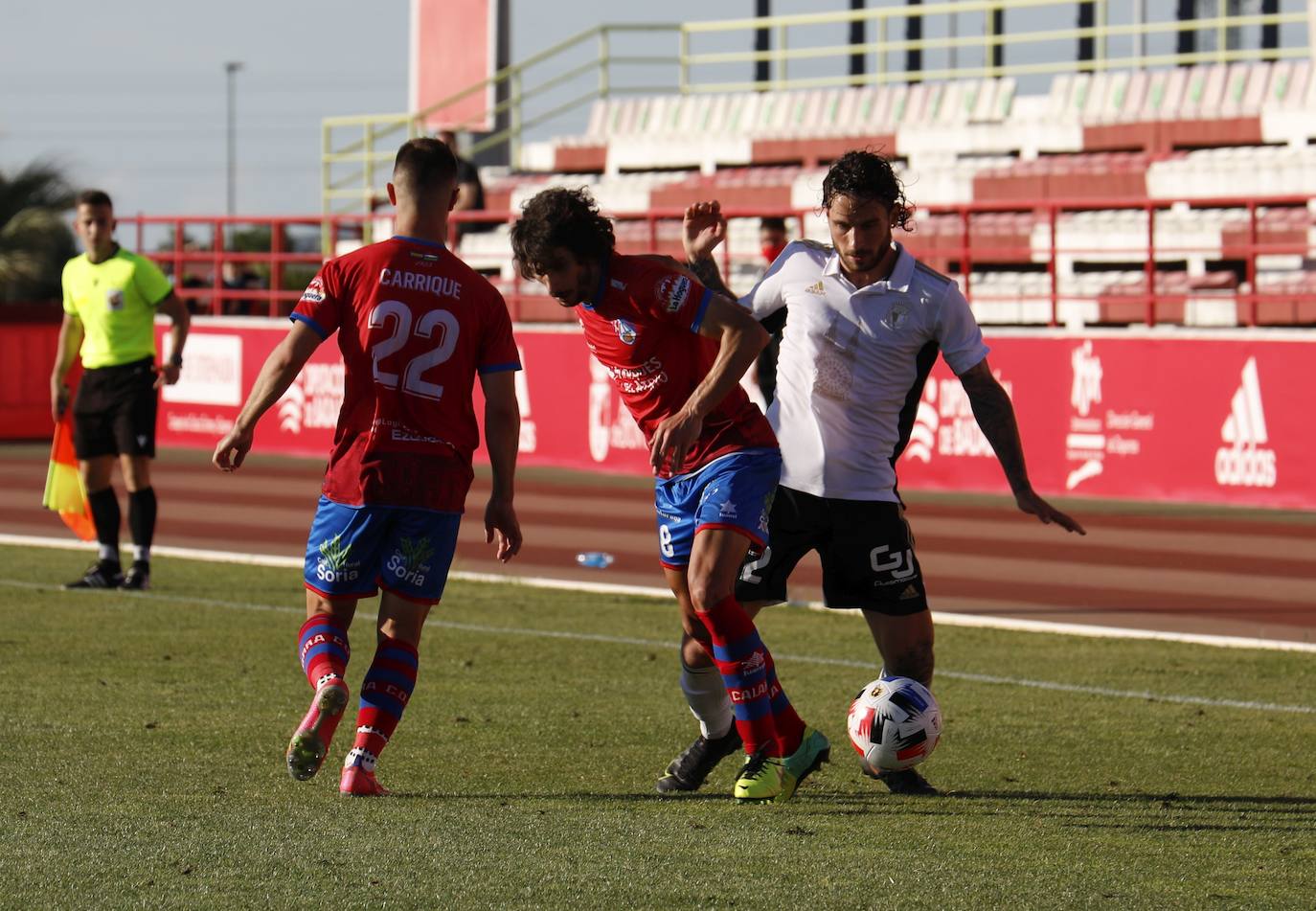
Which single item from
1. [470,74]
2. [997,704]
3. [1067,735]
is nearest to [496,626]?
[997,704]

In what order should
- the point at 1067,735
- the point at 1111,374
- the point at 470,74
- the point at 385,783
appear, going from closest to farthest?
the point at 385,783, the point at 1067,735, the point at 1111,374, the point at 470,74

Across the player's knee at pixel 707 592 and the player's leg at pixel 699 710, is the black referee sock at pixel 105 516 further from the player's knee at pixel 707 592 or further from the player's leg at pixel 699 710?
the player's knee at pixel 707 592

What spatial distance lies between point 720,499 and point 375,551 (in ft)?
3.42

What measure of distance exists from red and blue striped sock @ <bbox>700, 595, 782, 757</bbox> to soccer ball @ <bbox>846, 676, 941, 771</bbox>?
0.30 meters

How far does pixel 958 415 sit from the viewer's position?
1825cm

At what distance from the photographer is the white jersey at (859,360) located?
634 cm

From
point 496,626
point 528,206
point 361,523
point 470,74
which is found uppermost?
point 470,74

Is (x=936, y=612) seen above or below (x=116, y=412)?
below

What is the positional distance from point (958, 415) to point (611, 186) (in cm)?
1240

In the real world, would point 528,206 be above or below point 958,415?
above

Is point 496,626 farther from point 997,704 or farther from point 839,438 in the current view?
point 839,438

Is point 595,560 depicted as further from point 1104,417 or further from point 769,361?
point 769,361

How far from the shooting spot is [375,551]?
20.1 ft

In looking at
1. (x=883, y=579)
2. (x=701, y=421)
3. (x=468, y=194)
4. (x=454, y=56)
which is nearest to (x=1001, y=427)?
(x=883, y=579)
